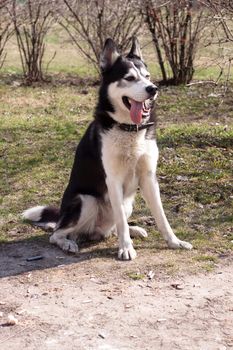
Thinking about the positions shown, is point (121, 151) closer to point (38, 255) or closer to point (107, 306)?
point (38, 255)

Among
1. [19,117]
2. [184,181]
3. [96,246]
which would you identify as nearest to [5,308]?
[96,246]

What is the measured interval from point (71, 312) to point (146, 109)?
1867mm

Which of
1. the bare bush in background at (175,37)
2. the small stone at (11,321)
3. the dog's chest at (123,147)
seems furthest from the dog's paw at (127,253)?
the bare bush in background at (175,37)

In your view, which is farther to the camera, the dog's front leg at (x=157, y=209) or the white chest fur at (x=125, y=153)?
the dog's front leg at (x=157, y=209)

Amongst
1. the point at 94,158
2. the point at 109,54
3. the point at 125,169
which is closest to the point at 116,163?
the point at 125,169

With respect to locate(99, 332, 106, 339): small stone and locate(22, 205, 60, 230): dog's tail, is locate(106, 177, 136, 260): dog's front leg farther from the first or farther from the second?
locate(99, 332, 106, 339): small stone

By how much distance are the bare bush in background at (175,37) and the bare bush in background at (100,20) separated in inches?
13.4

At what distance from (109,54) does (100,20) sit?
306 inches

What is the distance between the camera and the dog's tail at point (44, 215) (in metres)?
6.06

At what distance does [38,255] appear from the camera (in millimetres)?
5410

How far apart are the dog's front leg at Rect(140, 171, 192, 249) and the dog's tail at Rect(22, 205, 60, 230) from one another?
969 millimetres

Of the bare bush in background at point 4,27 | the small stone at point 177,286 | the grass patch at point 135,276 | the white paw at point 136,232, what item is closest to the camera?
the small stone at point 177,286

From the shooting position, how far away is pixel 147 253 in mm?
5340

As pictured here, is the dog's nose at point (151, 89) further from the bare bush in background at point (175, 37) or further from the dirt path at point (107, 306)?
the bare bush in background at point (175, 37)
